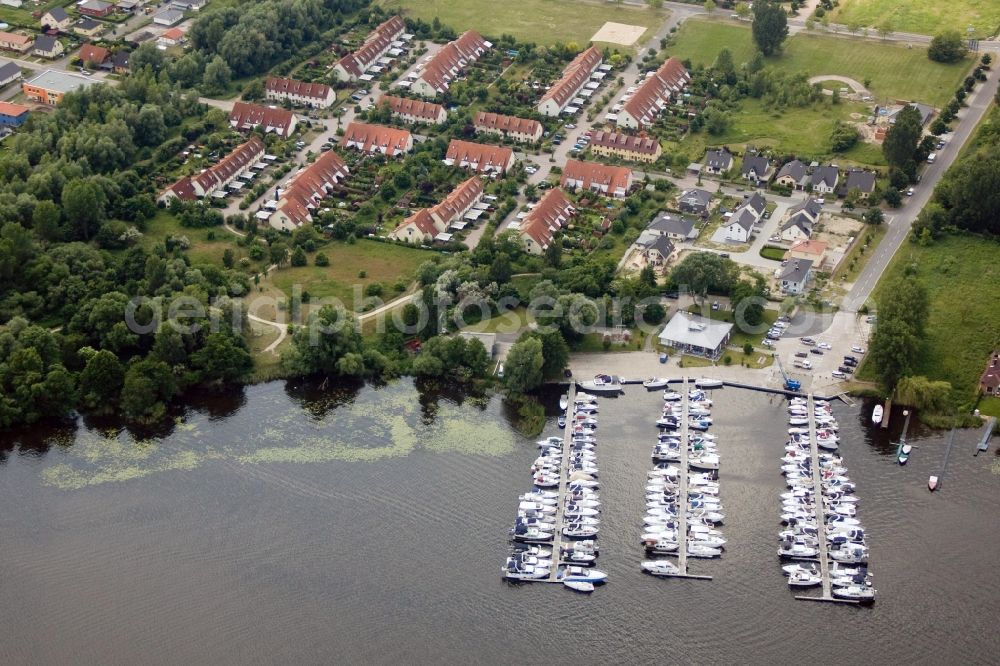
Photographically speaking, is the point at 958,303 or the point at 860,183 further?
the point at 860,183

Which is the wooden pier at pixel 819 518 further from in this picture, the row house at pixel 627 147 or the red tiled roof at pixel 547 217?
the row house at pixel 627 147

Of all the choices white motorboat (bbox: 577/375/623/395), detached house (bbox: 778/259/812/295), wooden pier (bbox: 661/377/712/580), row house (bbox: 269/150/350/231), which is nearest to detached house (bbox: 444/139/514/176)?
row house (bbox: 269/150/350/231)

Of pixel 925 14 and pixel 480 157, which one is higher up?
pixel 925 14

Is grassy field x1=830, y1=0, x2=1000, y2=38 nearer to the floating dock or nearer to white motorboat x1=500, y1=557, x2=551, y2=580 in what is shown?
the floating dock

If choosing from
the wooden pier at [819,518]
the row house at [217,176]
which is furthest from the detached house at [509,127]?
the wooden pier at [819,518]

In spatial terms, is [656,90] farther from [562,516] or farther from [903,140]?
[562,516]

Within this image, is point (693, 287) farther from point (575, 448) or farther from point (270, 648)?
point (270, 648)

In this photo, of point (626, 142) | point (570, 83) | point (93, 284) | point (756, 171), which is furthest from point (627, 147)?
point (93, 284)
